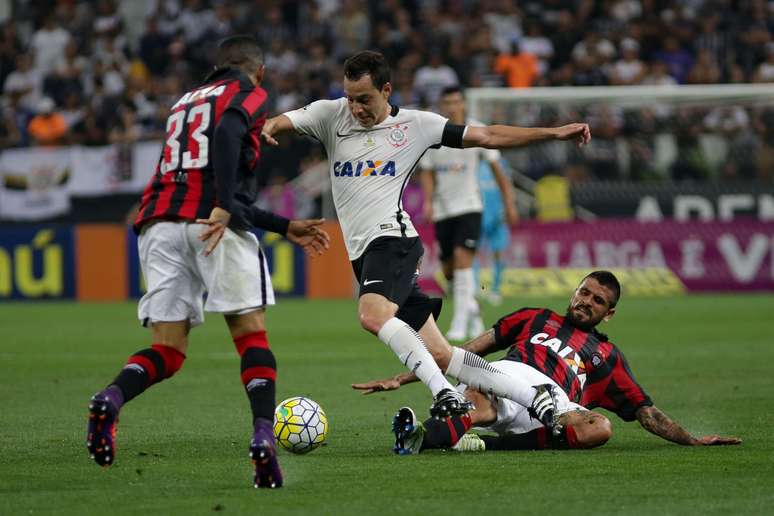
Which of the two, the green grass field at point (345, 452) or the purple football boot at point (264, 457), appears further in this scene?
the purple football boot at point (264, 457)

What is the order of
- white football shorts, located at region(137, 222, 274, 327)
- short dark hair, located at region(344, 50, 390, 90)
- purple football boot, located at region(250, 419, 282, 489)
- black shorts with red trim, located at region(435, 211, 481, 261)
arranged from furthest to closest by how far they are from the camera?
black shorts with red trim, located at region(435, 211, 481, 261) → short dark hair, located at region(344, 50, 390, 90) → white football shorts, located at region(137, 222, 274, 327) → purple football boot, located at region(250, 419, 282, 489)

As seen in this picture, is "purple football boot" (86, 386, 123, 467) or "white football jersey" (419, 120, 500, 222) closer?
"purple football boot" (86, 386, 123, 467)

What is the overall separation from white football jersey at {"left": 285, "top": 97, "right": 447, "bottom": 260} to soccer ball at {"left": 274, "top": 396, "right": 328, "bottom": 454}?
93 cm

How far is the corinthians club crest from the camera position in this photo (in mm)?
7078

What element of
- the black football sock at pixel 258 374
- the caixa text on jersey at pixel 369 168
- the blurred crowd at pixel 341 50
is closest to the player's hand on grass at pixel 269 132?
the caixa text on jersey at pixel 369 168

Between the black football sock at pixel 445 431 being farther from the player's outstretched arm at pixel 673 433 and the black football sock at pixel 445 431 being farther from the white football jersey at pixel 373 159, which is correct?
the white football jersey at pixel 373 159

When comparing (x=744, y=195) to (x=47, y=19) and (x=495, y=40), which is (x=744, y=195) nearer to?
(x=495, y=40)

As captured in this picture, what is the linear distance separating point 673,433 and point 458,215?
681cm

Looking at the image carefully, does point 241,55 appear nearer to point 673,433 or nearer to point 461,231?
point 673,433

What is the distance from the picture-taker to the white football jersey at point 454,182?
1336cm

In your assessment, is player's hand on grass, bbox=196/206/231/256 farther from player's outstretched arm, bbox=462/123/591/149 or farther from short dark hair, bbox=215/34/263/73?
player's outstretched arm, bbox=462/123/591/149

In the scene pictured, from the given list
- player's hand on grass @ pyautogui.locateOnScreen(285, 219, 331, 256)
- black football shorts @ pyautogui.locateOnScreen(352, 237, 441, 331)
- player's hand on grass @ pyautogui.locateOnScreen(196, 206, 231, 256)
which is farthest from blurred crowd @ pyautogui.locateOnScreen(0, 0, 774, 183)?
player's hand on grass @ pyautogui.locateOnScreen(196, 206, 231, 256)

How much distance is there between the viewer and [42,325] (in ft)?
52.7

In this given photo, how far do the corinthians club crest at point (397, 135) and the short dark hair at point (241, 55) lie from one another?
1167 mm
